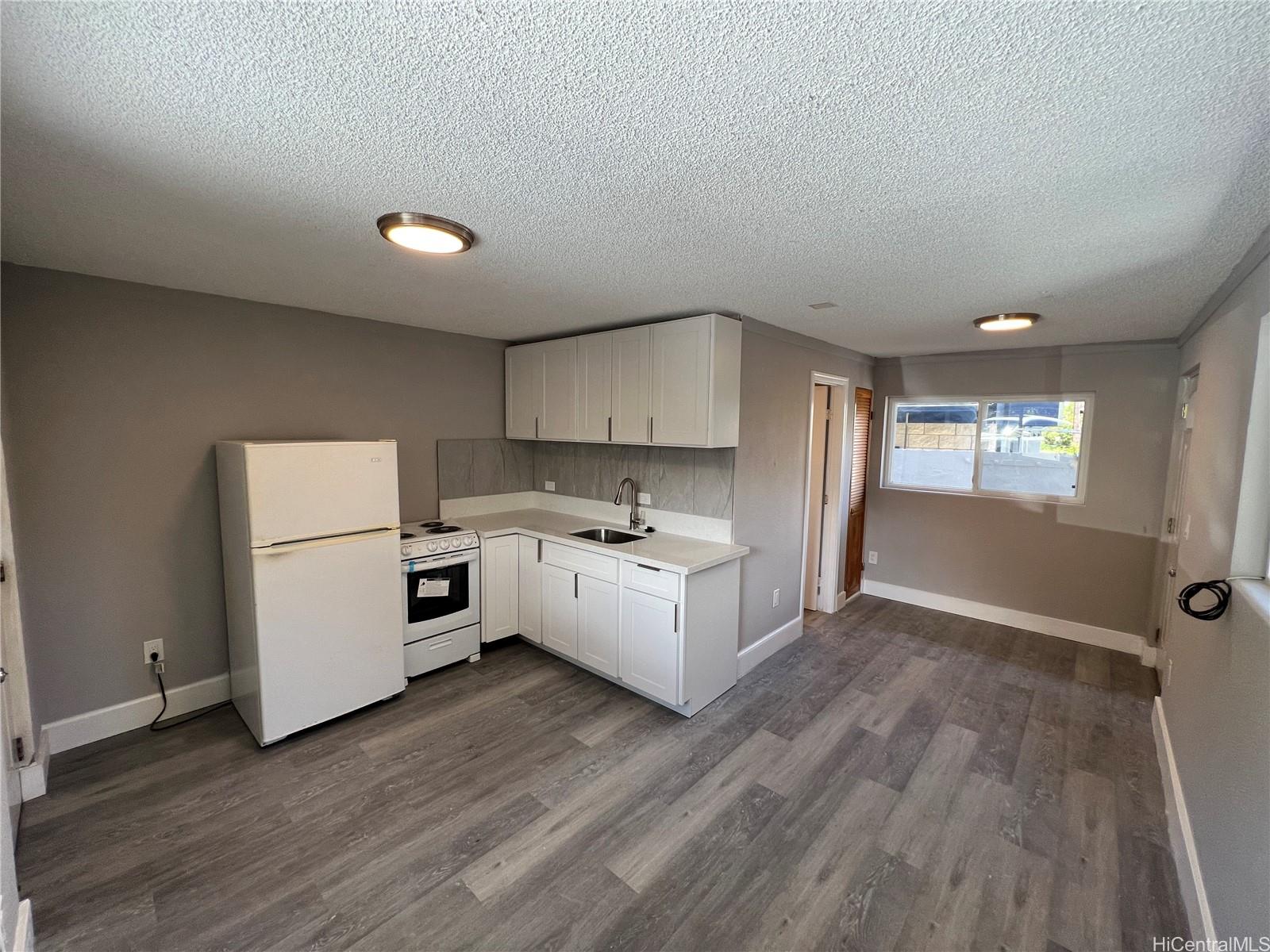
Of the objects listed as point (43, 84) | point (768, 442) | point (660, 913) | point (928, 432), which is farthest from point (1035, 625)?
point (43, 84)

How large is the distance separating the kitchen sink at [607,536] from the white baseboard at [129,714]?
2.31m

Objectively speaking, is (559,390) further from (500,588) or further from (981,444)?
(981,444)

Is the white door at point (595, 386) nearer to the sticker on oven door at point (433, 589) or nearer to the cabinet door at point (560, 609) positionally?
the cabinet door at point (560, 609)

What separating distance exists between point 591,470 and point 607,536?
2.10 ft

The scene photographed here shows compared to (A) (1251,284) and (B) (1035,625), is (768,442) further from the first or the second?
(B) (1035,625)

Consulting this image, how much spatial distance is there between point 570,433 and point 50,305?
2751mm

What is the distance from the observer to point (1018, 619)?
4.30m

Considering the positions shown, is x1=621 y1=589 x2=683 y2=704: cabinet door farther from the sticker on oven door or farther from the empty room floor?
the sticker on oven door

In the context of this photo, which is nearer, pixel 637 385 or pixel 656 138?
pixel 656 138

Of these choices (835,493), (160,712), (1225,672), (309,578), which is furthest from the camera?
(835,493)

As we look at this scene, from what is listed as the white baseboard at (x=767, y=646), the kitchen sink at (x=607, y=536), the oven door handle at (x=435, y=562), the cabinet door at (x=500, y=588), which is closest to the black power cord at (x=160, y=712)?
the oven door handle at (x=435, y=562)

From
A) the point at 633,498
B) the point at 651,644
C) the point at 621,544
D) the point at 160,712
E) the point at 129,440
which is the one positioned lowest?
the point at 160,712

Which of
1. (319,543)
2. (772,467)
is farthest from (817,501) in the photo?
(319,543)

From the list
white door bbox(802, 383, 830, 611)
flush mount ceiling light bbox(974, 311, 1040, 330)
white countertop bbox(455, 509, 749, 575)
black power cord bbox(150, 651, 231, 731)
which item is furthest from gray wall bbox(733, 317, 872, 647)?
black power cord bbox(150, 651, 231, 731)
